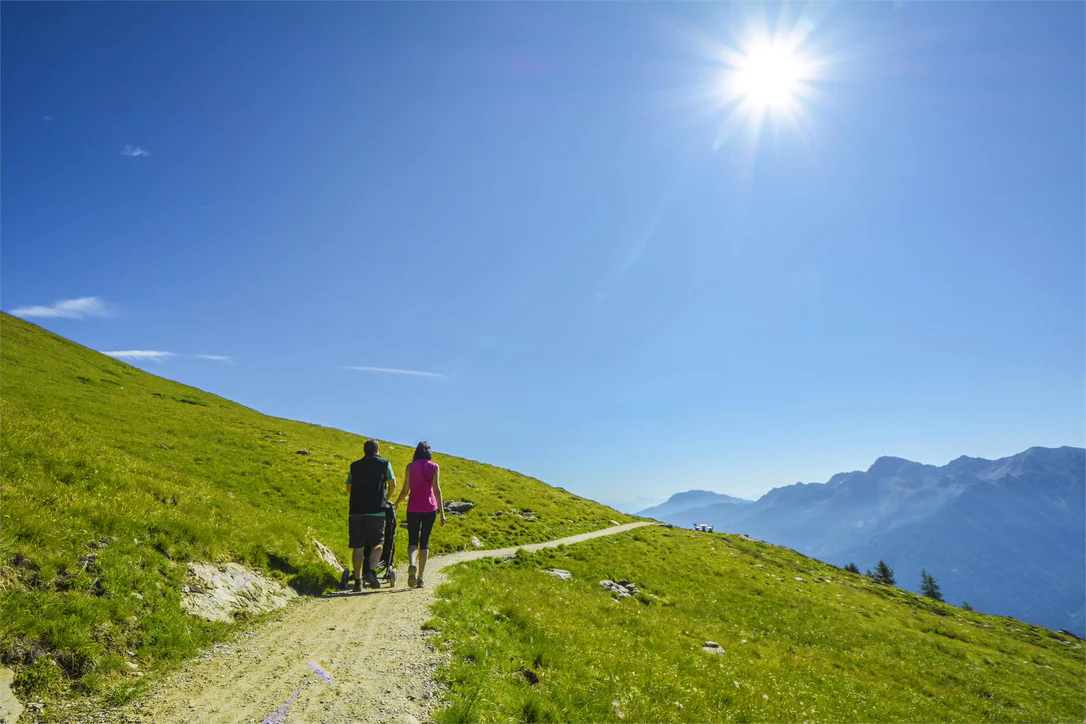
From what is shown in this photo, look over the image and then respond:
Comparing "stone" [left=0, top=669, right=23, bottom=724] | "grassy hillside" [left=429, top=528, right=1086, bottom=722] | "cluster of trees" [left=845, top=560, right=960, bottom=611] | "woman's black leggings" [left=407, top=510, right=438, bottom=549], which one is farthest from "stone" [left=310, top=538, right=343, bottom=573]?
"cluster of trees" [left=845, top=560, right=960, bottom=611]

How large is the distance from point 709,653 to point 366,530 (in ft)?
40.9

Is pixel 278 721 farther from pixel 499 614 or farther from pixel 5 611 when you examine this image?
pixel 499 614

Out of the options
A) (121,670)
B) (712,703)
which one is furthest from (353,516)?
(712,703)

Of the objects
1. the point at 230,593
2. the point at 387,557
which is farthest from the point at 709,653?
the point at 230,593

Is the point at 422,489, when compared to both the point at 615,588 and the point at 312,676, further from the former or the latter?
the point at 615,588

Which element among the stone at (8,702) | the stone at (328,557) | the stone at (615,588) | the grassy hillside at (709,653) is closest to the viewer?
the stone at (8,702)

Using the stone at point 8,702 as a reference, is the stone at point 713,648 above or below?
below

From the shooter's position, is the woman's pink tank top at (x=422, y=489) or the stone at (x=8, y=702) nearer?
the stone at (x=8, y=702)

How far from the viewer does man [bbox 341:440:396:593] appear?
45.0 feet

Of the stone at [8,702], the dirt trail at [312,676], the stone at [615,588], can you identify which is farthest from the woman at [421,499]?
the stone at [615,588]

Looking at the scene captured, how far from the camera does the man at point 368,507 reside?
13711 mm

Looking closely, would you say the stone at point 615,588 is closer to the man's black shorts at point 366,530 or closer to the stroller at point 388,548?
the stroller at point 388,548

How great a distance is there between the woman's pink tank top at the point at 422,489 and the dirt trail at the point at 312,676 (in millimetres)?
3190

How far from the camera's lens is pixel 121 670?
289 inches
